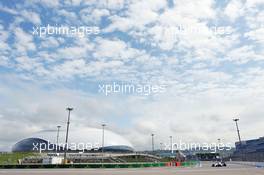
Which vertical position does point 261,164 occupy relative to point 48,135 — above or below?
below

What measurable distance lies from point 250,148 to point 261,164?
10854 cm

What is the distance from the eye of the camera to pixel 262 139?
138m

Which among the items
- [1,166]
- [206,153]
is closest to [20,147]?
[206,153]

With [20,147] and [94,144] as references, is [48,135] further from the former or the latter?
[94,144]

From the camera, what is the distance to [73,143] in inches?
5871

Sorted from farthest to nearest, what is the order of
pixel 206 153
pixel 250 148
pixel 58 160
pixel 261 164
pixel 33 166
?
pixel 250 148 < pixel 206 153 < pixel 58 160 < pixel 33 166 < pixel 261 164

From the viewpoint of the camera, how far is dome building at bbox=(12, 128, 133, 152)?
146 m

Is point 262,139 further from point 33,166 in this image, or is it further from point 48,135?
point 33,166

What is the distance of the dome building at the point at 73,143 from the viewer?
14644 cm

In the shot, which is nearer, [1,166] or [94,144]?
[1,166]

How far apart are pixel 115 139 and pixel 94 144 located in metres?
14.6

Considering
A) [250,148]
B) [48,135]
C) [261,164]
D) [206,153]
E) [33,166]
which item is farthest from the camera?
[48,135]

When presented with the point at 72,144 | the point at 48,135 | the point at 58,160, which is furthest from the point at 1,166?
the point at 48,135

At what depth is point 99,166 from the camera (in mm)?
52375
